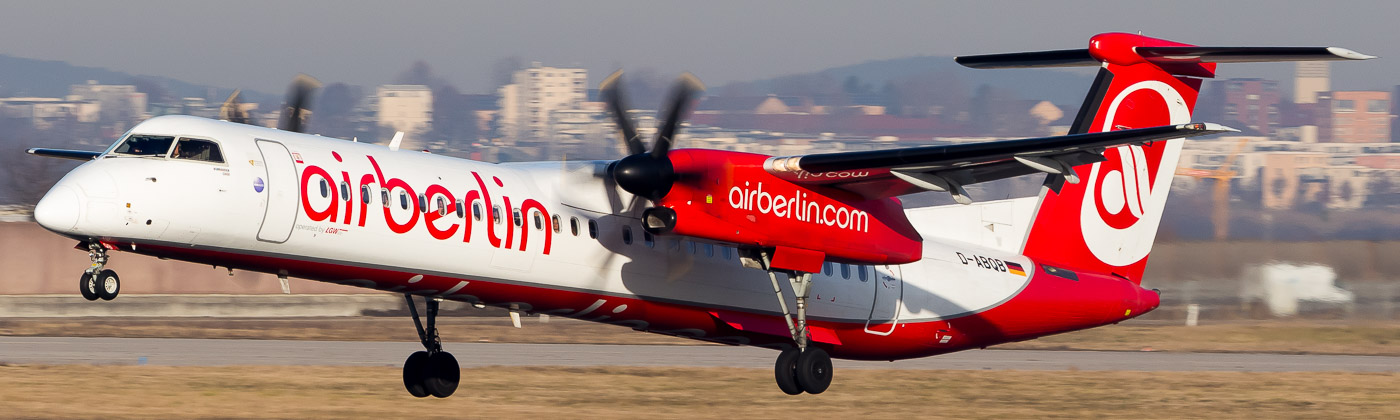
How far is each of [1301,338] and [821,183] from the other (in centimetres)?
2044

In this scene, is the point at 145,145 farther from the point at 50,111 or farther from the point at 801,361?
the point at 50,111

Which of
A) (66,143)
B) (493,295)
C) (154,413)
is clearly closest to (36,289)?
(154,413)

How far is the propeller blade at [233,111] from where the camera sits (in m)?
15.1

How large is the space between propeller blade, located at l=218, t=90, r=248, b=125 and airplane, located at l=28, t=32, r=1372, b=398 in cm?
6

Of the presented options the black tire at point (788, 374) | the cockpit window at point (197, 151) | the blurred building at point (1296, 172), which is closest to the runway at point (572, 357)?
the black tire at point (788, 374)

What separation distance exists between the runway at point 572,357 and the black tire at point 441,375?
685 centimetres

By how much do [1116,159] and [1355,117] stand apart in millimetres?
137931

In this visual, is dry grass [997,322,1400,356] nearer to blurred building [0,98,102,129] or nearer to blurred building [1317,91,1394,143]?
blurred building [0,98,102,129]

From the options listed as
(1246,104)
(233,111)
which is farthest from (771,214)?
(1246,104)

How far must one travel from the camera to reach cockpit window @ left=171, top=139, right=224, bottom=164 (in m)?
12.5

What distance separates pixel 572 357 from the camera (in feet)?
85.2

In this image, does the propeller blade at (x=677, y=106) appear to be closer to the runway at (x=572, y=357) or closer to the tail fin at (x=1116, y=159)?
the tail fin at (x=1116, y=159)

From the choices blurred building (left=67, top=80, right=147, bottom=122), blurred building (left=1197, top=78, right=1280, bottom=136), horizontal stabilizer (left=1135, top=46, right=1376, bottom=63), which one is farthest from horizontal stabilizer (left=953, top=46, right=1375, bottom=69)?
blurred building (left=1197, top=78, right=1280, bottom=136)

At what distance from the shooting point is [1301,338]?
3167cm
